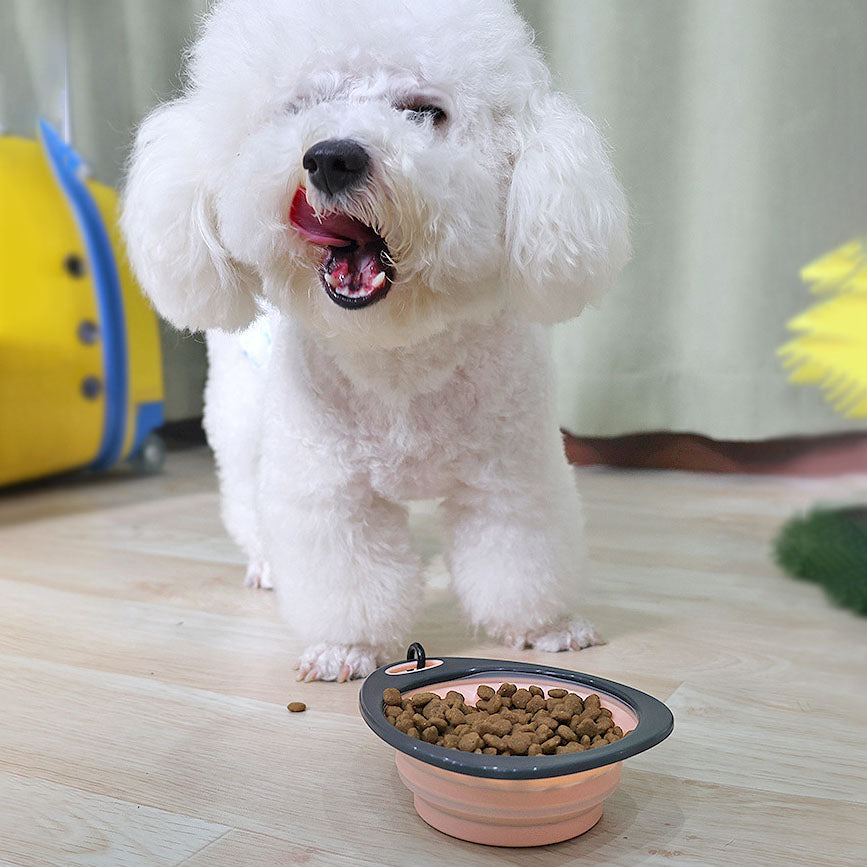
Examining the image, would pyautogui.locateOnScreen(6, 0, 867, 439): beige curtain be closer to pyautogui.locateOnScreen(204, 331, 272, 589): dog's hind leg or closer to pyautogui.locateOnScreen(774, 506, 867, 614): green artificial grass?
→ pyautogui.locateOnScreen(774, 506, 867, 614): green artificial grass

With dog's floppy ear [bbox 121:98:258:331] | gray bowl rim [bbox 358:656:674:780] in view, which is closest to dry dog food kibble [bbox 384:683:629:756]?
gray bowl rim [bbox 358:656:674:780]

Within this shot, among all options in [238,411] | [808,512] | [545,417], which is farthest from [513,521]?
[808,512]

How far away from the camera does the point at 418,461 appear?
1163mm

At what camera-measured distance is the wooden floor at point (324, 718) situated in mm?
829

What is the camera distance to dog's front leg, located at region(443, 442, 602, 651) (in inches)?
47.4

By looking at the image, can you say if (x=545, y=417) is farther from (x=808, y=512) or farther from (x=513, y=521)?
(x=808, y=512)

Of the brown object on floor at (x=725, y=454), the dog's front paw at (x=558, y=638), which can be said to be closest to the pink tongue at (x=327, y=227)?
the dog's front paw at (x=558, y=638)

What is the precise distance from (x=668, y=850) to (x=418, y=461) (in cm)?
50

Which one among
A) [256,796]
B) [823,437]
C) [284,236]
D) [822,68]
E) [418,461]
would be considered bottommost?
[823,437]

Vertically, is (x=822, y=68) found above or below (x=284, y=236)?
above

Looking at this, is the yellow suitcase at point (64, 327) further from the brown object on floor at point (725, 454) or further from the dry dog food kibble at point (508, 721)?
the dry dog food kibble at point (508, 721)

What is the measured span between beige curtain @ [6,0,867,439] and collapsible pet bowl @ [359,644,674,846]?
1456mm

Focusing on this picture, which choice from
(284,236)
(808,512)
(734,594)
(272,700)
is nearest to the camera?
(284,236)

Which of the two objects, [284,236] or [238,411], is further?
[238,411]
